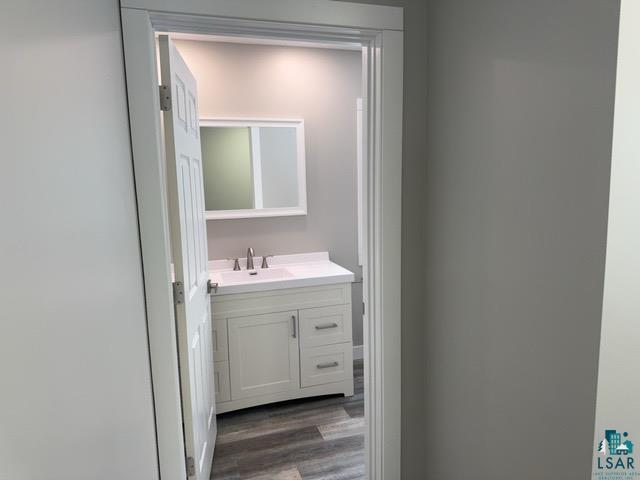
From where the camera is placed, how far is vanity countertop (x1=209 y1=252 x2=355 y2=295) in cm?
256

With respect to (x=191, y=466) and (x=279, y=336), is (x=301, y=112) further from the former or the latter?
(x=191, y=466)

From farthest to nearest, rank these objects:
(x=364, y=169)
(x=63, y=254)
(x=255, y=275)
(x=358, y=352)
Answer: (x=358, y=352) < (x=255, y=275) < (x=364, y=169) < (x=63, y=254)

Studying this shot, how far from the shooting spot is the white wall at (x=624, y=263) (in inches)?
34.3

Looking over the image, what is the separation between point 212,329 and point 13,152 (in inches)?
80.5

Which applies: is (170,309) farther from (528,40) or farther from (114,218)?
(528,40)

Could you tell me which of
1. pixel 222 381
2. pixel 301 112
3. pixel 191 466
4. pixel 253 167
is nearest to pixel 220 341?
pixel 222 381

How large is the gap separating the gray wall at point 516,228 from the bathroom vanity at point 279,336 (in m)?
1.14

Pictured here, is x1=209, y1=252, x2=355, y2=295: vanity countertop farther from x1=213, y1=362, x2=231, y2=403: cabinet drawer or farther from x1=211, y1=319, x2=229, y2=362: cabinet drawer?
x1=213, y1=362, x2=231, y2=403: cabinet drawer

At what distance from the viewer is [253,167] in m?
3.00

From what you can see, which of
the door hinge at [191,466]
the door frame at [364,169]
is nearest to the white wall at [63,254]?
the door frame at [364,169]

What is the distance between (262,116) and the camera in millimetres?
2951

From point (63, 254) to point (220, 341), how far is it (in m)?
1.92

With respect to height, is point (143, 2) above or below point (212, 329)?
above

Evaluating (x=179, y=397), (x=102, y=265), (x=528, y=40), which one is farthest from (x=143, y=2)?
(x=179, y=397)
